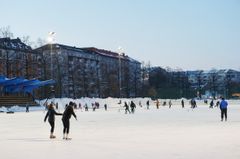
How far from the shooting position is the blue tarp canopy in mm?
63688

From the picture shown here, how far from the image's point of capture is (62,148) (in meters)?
13.1

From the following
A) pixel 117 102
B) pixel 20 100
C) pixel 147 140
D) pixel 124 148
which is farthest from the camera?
pixel 117 102

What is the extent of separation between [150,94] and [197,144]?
282 feet

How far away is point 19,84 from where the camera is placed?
6538 centimetres

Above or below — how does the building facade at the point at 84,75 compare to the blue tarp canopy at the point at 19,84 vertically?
above

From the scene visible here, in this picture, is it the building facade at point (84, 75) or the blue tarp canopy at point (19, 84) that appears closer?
the blue tarp canopy at point (19, 84)

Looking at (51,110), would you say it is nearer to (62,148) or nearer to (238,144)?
(62,148)

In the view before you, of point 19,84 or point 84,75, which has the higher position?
point 84,75

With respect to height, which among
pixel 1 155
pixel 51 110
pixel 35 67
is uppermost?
pixel 35 67

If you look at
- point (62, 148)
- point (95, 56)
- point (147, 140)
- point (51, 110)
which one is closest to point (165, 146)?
point (147, 140)

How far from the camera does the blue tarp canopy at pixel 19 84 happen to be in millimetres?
63688

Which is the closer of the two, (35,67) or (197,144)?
(197,144)

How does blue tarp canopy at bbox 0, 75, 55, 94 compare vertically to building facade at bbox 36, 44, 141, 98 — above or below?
below

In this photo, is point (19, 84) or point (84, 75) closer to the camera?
point (19, 84)
